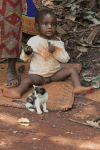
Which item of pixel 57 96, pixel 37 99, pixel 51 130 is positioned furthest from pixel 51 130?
pixel 57 96

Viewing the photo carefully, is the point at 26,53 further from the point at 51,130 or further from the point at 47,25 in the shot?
the point at 51,130

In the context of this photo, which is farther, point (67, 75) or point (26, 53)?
point (67, 75)

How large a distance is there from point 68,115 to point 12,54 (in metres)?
1.21

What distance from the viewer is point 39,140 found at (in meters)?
1.93

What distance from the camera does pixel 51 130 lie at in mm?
2170

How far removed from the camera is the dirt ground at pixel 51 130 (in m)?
1.85

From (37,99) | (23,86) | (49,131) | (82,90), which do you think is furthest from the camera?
(82,90)

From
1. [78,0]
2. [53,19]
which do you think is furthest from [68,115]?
[78,0]

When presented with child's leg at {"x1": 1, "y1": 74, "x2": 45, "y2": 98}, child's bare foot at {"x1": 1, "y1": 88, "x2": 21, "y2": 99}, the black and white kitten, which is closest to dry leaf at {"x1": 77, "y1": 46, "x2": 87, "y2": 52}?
child's leg at {"x1": 1, "y1": 74, "x2": 45, "y2": 98}

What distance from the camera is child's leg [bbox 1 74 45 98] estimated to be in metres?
2.98

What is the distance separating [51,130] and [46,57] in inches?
55.7

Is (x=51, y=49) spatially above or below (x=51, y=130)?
above

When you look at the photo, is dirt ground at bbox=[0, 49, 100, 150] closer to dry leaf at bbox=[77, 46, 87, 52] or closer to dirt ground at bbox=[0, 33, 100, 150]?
dirt ground at bbox=[0, 33, 100, 150]

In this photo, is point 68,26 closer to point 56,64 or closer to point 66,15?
point 66,15
